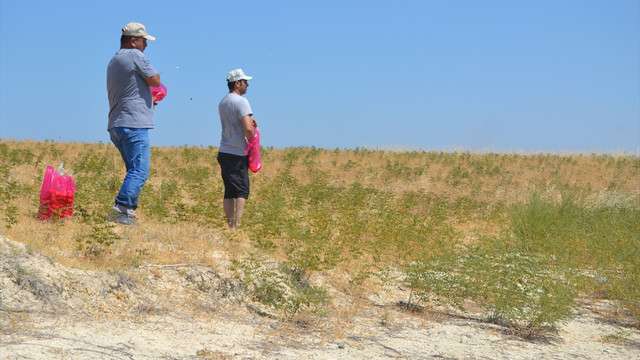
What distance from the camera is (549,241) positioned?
9.16 metres

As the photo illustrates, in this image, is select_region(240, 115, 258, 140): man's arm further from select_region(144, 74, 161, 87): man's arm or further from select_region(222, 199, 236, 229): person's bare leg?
select_region(144, 74, 161, 87): man's arm

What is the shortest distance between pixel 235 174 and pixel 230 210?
0.50 meters

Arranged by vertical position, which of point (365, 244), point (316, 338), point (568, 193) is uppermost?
point (568, 193)

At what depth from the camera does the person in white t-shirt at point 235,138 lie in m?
7.16

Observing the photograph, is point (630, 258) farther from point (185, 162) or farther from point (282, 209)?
point (185, 162)

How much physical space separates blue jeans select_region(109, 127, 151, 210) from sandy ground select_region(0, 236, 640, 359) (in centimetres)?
122

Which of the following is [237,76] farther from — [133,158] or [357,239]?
[357,239]

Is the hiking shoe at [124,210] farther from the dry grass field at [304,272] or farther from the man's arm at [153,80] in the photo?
the man's arm at [153,80]

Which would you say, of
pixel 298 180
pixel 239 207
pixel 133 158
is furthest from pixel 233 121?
pixel 298 180

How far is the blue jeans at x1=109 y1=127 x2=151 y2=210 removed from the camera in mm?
6430

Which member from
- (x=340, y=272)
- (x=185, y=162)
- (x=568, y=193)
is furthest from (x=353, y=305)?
(x=185, y=162)

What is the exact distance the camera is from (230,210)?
750 centimetres

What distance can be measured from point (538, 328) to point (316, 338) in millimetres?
2381

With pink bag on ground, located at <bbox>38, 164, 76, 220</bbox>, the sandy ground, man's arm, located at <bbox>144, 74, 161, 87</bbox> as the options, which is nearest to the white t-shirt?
man's arm, located at <bbox>144, 74, 161, 87</bbox>
